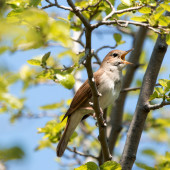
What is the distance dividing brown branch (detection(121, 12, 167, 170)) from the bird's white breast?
2.72 ft

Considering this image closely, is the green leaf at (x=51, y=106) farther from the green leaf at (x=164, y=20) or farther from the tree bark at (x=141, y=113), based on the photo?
the green leaf at (x=164, y=20)

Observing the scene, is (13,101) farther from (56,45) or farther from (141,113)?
(141,113)

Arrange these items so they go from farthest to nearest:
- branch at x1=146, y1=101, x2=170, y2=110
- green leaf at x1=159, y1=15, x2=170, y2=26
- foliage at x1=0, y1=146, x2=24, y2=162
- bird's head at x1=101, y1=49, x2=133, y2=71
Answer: bird's head at x1=101, y1=49, x2=133, y2=71 < branch at x1=146, y1=101, x2=170, y2=110 < green leaf at x1=159, y1=15, x2=170, y2=26 < foliage at x1=0, y1=146, x2=24, y2=162

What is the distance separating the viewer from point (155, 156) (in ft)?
18.3

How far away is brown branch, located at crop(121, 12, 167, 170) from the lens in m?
3.75

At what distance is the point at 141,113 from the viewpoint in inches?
150

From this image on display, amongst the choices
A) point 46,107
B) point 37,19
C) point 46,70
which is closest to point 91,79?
point 46,70

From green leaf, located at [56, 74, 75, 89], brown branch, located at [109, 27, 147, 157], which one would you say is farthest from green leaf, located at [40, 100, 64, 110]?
green leaf, located at [56, 74, 75, 89]

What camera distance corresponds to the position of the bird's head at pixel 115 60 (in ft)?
17.4

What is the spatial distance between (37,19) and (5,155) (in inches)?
29.2

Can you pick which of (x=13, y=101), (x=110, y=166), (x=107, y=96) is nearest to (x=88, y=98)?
(x=107, y=96)

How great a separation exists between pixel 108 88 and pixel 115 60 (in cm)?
90

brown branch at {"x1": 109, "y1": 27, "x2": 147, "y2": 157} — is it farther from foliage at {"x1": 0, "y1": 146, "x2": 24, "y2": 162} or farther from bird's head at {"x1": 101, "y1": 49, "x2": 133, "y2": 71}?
foliage at {"x1": 0, "y1": 146, "x2": 24, "y2": 162}

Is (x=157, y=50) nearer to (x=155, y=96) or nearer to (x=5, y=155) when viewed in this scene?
(x=155, y=96)
